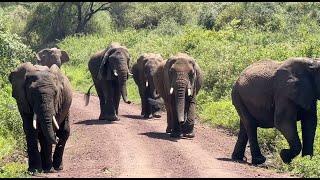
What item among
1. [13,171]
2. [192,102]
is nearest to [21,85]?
[13,171]

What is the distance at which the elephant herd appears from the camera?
1317 centimetres

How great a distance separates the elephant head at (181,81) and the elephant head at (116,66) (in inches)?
110

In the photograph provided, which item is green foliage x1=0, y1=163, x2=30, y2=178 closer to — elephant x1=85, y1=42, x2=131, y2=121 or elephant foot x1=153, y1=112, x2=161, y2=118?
elephant x1=85, y1=42, x2=131, y2=121

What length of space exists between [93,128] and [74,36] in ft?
77.5

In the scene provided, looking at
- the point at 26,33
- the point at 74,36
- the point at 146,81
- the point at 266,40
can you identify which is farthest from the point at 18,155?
the point at 26,33

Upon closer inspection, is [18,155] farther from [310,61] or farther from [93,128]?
[310,61]

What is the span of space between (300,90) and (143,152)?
11.9 feet

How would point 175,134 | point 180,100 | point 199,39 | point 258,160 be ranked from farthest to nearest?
point 199,39 < point 175,134 < point 180,100 < point 258,160

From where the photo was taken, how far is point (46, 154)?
13.9m

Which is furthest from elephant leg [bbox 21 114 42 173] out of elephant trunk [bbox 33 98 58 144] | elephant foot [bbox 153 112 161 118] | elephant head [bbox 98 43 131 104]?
elephant foot [bbox 153 112 161 118]

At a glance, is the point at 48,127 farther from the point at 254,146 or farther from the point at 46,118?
the point at 254,146

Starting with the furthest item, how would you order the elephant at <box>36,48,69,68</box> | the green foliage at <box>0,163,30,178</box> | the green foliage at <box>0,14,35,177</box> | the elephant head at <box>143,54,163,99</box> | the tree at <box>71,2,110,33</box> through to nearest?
the tree at <box>71,2,110,33</box>
the elephant at <box>36,48,69,68</box>
the elephant head at <box>143,54,163,99</box>
the green foliage at <box>0,14,35,177</box>
the green foliage at <box>0,163,30,178</box>

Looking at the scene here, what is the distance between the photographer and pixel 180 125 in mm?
18109

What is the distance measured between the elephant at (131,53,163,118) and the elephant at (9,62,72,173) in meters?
8.37
